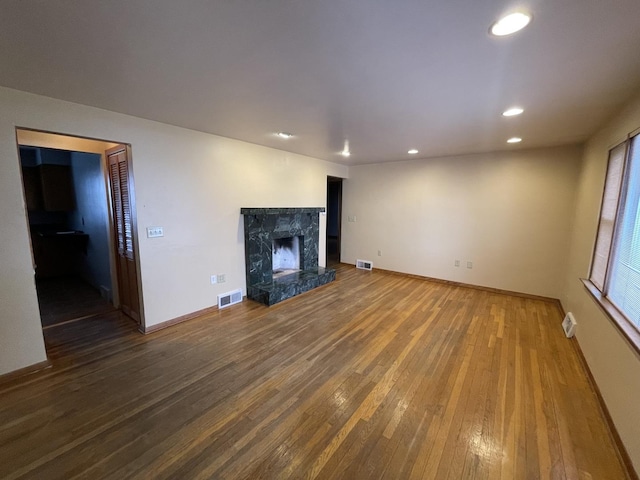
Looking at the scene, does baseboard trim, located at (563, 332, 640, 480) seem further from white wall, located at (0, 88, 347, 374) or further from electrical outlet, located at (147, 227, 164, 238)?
electrical outlet, located at (147, 227, 164, 238)

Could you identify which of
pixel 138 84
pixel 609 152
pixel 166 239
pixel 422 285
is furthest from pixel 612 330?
pixel 166 239

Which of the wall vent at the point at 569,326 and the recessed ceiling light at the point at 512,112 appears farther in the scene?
the wall vent at the point at 569,326

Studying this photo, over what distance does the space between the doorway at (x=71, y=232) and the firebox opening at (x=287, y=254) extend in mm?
2446

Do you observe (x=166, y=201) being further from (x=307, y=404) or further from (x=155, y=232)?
(x=307, y=404)

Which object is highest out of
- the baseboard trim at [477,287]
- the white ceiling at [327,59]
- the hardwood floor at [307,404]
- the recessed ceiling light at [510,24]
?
the white ceiling at [327,59]

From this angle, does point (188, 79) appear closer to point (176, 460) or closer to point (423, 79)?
point (423, 79)

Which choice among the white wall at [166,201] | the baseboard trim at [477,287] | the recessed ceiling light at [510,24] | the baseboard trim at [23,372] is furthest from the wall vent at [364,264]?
the baseboard trim at [23,372]

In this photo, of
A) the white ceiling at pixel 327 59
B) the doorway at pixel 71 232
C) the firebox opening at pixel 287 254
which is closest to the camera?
the white ceiling at pixel 327 59

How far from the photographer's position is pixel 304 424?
5.82ft

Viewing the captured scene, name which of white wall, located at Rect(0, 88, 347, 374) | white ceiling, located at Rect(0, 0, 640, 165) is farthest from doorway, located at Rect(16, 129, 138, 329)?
white ceiling, located at Rect(0, 0, 640, 165)

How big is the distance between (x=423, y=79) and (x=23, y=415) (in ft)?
12.3

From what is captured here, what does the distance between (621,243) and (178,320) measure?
15.2 ft

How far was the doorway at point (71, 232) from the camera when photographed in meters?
3.50

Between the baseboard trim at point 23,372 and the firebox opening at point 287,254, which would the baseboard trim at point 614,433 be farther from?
the baseboard trim at point 23,372
